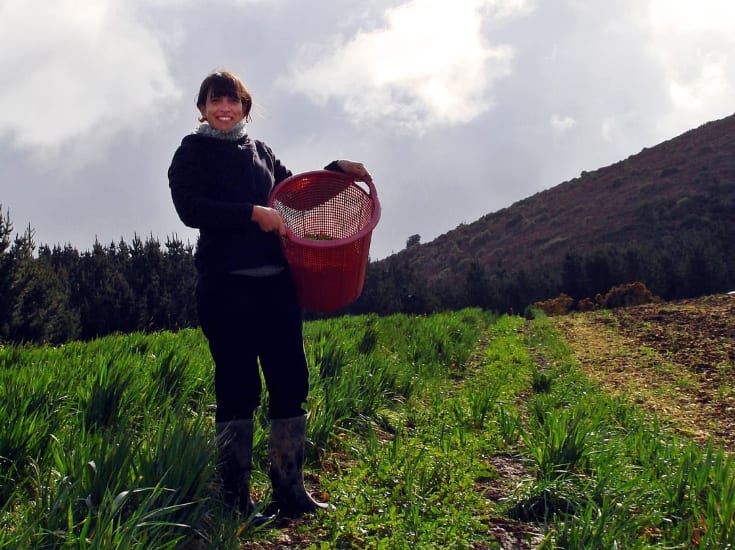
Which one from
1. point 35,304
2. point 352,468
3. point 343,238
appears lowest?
point 352,468

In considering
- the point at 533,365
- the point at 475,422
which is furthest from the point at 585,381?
the point at 475,422

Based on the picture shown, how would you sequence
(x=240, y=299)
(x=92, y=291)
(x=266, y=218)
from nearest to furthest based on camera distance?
1. (x=266, y=218)
2. (x=240, y=299)
3. (x=92, y=291)

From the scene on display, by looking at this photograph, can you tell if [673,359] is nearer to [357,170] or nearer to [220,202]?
[357,170]

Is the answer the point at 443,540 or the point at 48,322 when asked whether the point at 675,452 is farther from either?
the point at 48,322

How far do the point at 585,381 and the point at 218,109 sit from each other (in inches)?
204

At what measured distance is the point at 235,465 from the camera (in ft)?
8.70

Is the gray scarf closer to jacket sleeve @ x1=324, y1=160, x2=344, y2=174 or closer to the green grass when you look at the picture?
jacket sleeve @ x1=324, y1=160, x2=344, y2=174

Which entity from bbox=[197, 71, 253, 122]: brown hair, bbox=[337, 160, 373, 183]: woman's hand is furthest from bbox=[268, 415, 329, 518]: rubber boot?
bbox=[197, 71, 253, 122]: brown hair

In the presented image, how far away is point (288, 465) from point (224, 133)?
1483 mm

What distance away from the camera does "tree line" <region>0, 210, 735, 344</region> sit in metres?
18.3

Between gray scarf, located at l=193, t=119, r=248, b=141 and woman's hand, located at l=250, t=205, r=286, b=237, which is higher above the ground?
gray scarf, located at l=193, t=119, r=248, b=141

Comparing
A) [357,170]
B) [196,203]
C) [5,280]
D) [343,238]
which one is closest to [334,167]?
[357,170]

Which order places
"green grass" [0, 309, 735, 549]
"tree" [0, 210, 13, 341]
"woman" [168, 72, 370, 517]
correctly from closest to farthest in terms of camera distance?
1. "green grass" [0, 309, 735, 549]
2. "woman" [168, 72, 370, 517]
3. "tree" [0, 210, 13, 341]

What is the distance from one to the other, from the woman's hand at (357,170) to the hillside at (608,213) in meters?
27.8
